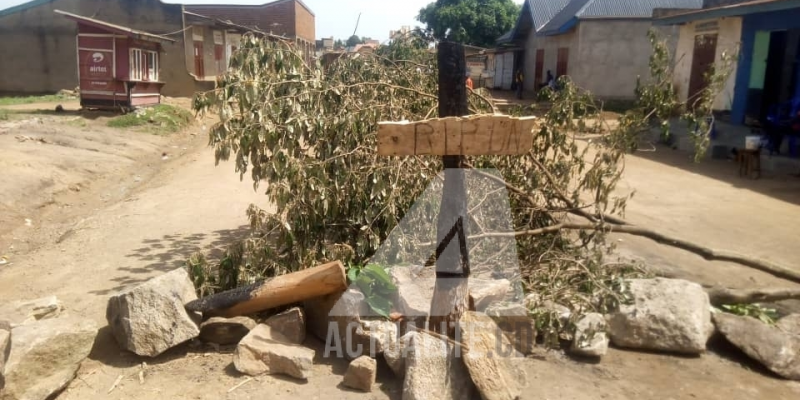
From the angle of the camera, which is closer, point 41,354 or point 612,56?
point 41,354

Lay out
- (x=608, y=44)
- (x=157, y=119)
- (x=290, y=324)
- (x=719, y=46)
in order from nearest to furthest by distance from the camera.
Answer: (x=290, y=324)
(x=719, y=46)
(x=157, y=119)
(x=608, y=44)

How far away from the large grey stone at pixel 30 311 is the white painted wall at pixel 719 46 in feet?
38.6

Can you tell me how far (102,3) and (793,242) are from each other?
23007 millimetres

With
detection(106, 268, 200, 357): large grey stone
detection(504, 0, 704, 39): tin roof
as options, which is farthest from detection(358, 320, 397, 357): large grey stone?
detection(504, 0, 704, 39): tin roof

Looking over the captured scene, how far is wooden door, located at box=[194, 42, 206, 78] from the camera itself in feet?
73.5

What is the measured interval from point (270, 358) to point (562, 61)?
22923 millimetres

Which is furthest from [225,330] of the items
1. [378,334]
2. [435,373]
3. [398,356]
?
[435,373]

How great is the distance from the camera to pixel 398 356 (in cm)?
358

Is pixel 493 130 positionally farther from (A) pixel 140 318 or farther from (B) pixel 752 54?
(B) pixel 752 54

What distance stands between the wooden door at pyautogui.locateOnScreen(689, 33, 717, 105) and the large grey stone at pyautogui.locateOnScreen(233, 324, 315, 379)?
556 inches

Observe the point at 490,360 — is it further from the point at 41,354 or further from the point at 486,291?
the point at 41,354

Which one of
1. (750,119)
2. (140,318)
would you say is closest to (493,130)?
(140,318)

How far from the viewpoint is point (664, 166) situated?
11438 mm

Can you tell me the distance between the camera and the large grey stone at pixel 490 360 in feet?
10.7
